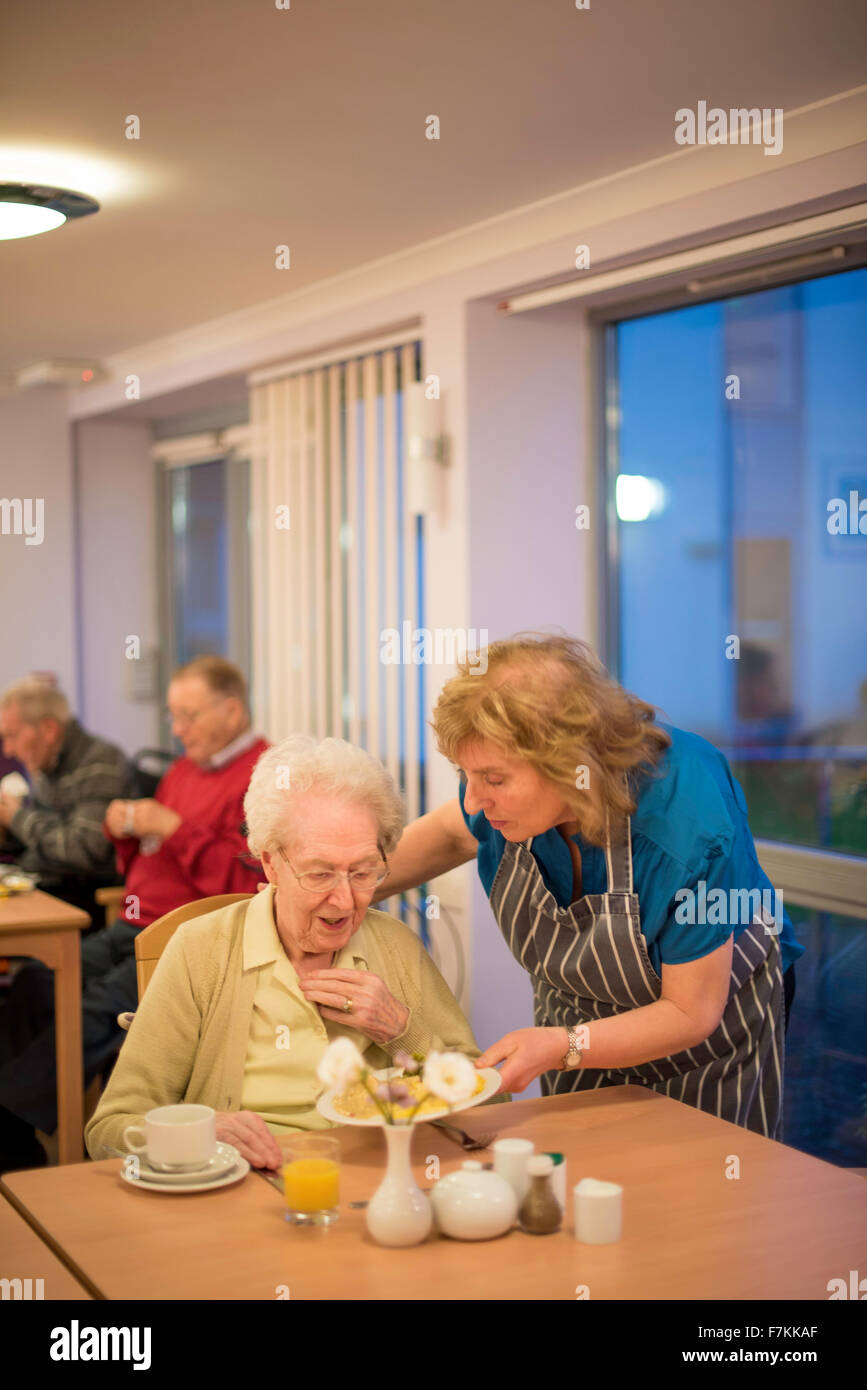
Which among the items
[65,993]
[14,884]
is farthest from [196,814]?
[65,993]

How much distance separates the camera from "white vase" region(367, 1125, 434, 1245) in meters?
1.53

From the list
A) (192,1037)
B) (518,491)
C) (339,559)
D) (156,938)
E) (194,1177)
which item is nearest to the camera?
(194,1177)

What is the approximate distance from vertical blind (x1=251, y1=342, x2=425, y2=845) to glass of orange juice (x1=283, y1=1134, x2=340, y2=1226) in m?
2.70

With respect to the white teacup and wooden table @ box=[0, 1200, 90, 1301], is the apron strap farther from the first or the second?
wooden table @ box=[0, 1200, 90, 1301]

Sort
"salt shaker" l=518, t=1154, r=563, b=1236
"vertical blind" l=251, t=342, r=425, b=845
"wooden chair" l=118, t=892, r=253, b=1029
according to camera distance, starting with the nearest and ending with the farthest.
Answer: "salt shaker" l=518, t=1154, r=563, b=1236
"wooden chair" l=118, t=892, r=253, b=1029
"vertical blind" l=251, t=342, r=425, b=845

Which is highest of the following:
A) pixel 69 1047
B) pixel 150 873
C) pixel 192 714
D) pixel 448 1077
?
pixel 192 714

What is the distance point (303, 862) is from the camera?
6.72 ft

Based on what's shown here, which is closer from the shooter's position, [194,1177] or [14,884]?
[194,1177]

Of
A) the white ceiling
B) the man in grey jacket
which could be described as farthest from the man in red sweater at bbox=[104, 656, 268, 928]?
the white ceiling

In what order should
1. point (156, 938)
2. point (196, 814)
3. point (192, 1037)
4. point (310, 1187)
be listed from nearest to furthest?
point (310, 1187) < point (192, 1037) < point (156, 938) < point (196, 814)

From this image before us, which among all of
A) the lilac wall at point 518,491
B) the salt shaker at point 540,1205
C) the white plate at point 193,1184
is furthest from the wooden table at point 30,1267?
the lilac wall at point 518,491

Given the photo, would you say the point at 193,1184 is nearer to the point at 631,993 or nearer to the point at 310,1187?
the point at 310,1187

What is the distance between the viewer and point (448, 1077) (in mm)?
1478

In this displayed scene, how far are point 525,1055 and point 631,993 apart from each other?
30 centimetres
